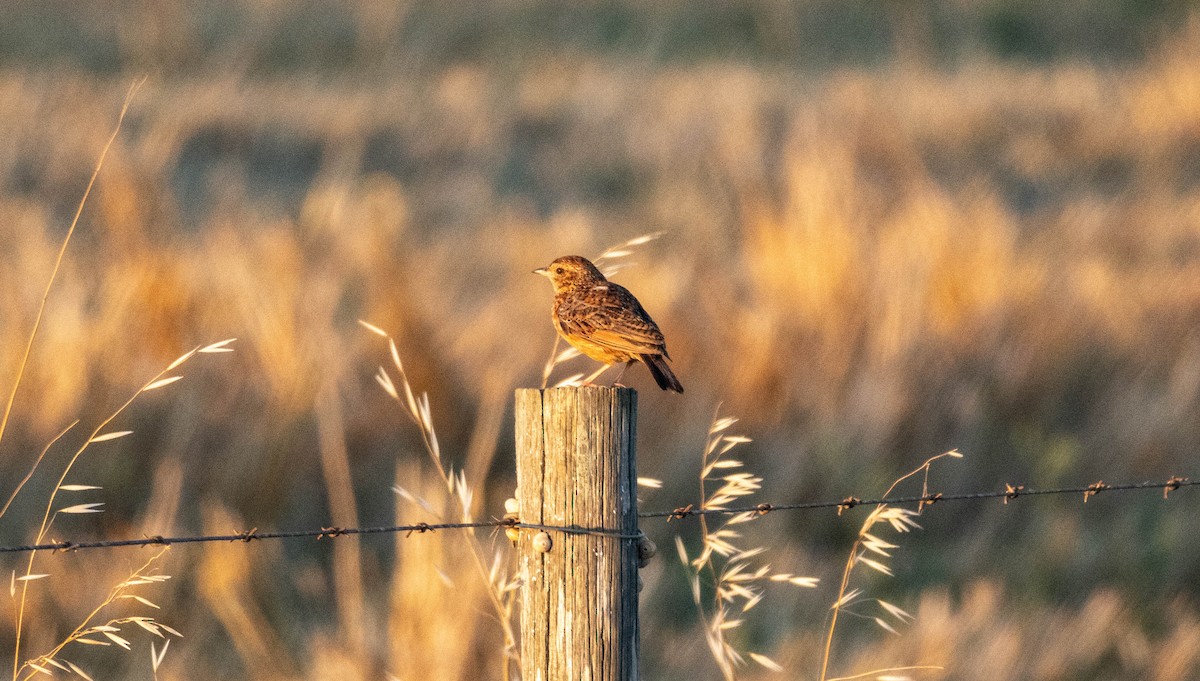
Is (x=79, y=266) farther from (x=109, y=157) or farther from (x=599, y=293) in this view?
(x=599, y=293)

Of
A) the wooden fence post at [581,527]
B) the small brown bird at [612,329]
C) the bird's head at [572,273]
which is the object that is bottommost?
the wooden fence post at [581,527]

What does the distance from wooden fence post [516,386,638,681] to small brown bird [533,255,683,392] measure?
73 cm

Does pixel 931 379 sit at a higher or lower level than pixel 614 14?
lower

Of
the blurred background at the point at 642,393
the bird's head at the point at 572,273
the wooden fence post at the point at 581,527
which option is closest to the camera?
the wooden fence post at the point at 581,527

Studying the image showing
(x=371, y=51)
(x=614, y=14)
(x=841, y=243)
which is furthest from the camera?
(x=614, y=14)

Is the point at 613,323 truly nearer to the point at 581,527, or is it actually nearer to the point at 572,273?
the point at 572,273

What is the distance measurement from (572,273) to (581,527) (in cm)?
132

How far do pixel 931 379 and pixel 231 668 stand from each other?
3066 millimetres

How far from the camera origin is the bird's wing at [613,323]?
3064 millimetres

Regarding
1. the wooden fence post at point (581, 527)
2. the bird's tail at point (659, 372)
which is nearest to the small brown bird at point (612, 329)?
the bird's tail at point (659, 372)

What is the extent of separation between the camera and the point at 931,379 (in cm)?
628

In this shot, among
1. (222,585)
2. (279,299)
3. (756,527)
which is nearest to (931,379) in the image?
(756,527)

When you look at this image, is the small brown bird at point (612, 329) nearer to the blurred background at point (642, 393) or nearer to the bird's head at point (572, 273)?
the bird's head at point (572, 273)

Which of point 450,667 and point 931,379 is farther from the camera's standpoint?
point 931,379
